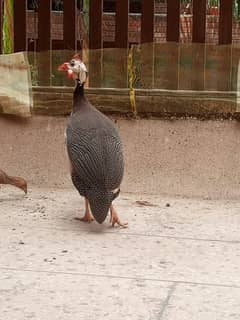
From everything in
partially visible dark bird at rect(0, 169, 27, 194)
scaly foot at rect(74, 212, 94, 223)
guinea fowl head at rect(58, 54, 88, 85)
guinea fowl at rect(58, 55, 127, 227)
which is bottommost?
scaly foot at rect(74, 212, 94, 223)

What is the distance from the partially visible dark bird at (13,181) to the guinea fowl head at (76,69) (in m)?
1.02

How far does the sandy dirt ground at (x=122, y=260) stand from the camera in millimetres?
3834

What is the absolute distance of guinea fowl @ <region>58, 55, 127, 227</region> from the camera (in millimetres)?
5230

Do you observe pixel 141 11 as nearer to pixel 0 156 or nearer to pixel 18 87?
pixel 18 87

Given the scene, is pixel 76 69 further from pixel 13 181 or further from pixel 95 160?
pixel 13 181

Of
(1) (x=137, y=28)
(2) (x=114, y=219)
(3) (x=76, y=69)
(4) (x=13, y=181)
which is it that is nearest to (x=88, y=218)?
(2) (x=114, y=219)

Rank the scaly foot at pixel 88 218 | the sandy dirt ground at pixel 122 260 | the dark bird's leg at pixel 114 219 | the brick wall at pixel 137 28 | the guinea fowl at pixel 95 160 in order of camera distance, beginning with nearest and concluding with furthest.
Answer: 1. the sandy dirt ground at pixel 122 260
2. the guinea fowl at pixel 95 160
3. the dark bird's leg at pixel 114 219
4. the scaly foot at pixel 88 218
5. the brick wall at pixel 137 28

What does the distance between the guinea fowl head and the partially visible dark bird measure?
102cm

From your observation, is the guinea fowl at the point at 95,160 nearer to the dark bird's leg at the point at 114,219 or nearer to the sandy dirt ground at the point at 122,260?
the dark bird's leg at the point at 114,219

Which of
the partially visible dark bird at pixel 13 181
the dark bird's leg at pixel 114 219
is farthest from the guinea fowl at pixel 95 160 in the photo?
the partially visible dark bird at pixel 13 181

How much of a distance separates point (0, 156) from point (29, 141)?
31 cm

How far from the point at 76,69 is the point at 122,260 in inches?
76.7

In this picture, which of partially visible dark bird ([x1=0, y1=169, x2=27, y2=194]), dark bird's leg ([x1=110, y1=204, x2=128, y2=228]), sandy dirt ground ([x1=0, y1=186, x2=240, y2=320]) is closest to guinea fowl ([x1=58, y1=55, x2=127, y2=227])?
dark bird's leg ([x1=110, y1=204, x2=128, y2=228])

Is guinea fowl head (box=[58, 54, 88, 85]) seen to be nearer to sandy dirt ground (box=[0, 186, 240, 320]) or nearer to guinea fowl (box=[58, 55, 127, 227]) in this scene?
guinea fowl (box=[58, 55, 127, 227])
